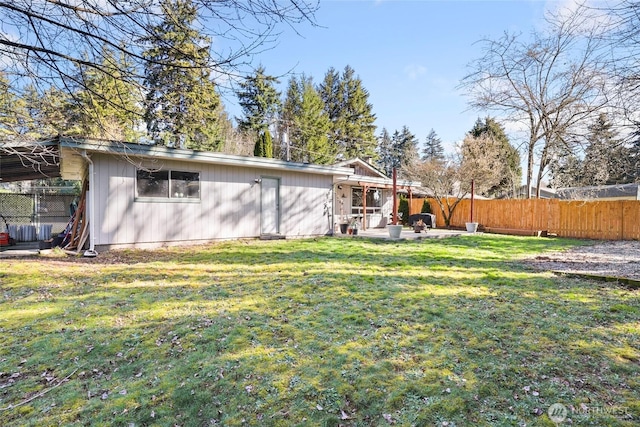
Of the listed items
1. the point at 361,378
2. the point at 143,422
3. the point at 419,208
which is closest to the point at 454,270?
the point at 361,378

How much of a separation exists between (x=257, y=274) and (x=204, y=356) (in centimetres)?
294

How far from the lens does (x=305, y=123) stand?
1081 inches

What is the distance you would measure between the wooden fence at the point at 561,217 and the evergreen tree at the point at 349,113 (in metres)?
15.6

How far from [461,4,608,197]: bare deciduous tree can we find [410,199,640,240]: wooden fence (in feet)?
8.94

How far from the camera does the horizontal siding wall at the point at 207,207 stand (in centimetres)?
802

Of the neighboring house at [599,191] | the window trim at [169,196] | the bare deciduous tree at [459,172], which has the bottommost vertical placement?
the window trim at [169,196]

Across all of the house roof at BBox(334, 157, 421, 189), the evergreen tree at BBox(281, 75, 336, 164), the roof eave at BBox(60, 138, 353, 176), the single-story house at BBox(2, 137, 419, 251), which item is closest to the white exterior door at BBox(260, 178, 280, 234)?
the single-story house at BBox(2, 137, 419, 251)

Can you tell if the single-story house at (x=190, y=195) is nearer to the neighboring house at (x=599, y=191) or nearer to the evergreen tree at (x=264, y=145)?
the evergreen tree at (x=264, y=145)

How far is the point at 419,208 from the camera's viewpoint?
1998cm

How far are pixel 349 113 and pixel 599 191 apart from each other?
20262 mm

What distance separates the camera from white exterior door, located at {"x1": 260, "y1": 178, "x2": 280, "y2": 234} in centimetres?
1065

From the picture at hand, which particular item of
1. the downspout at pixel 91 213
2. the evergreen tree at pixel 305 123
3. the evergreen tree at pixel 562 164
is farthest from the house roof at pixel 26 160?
the evergreen tree at pixel 305 123

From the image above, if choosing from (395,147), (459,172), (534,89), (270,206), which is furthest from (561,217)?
(395,147)

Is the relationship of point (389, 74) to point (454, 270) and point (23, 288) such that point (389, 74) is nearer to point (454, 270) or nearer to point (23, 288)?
point (454, 270)
